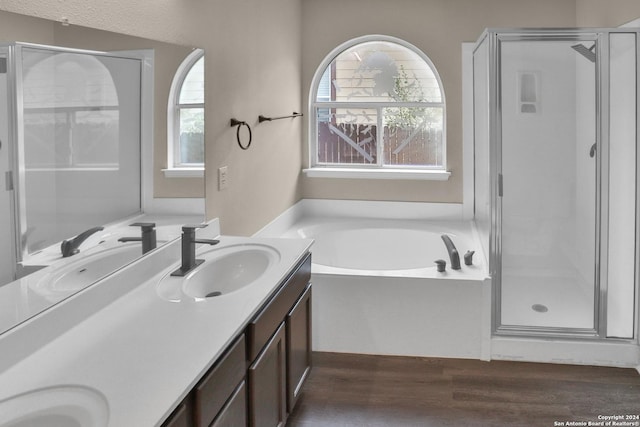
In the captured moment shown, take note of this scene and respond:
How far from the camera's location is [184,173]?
8.34 ft

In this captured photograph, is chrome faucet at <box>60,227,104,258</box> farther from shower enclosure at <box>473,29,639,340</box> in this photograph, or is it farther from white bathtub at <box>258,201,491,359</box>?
shower enclosure at <box>473,29,639,340</box>

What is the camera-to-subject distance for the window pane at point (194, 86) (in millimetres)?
2533

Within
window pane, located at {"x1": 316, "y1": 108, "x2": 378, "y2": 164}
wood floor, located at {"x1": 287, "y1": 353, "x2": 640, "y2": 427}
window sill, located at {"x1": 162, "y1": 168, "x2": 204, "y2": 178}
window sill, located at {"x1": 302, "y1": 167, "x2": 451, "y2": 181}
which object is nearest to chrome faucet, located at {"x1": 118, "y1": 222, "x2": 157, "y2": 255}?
window sill, located at {"x1": 162, "y1": 168, "x2": 204, "y2": 178}

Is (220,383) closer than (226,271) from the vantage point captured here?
Yes

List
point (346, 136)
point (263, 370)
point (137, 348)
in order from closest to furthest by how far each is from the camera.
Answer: point (137, 348) → point (263, 370) → point (346, 136)

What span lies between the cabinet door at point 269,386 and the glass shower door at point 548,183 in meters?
1.57

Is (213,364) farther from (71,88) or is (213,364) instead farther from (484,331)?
(484,331)

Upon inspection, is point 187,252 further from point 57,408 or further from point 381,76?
point 381,76

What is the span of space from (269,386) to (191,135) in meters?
1.14

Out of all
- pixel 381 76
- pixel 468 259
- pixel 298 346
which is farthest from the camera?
pixel 381 76

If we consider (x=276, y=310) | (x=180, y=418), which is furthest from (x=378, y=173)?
(x=180, y=418)

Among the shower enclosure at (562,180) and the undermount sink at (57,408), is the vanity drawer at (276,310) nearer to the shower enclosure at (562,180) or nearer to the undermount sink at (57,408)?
the undermount sink at (57,408)

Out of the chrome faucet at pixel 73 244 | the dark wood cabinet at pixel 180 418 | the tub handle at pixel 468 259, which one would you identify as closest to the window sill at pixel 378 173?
the tub handle at pixel 468 259

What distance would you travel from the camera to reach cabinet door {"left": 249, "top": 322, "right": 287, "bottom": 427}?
1872 millimetres
